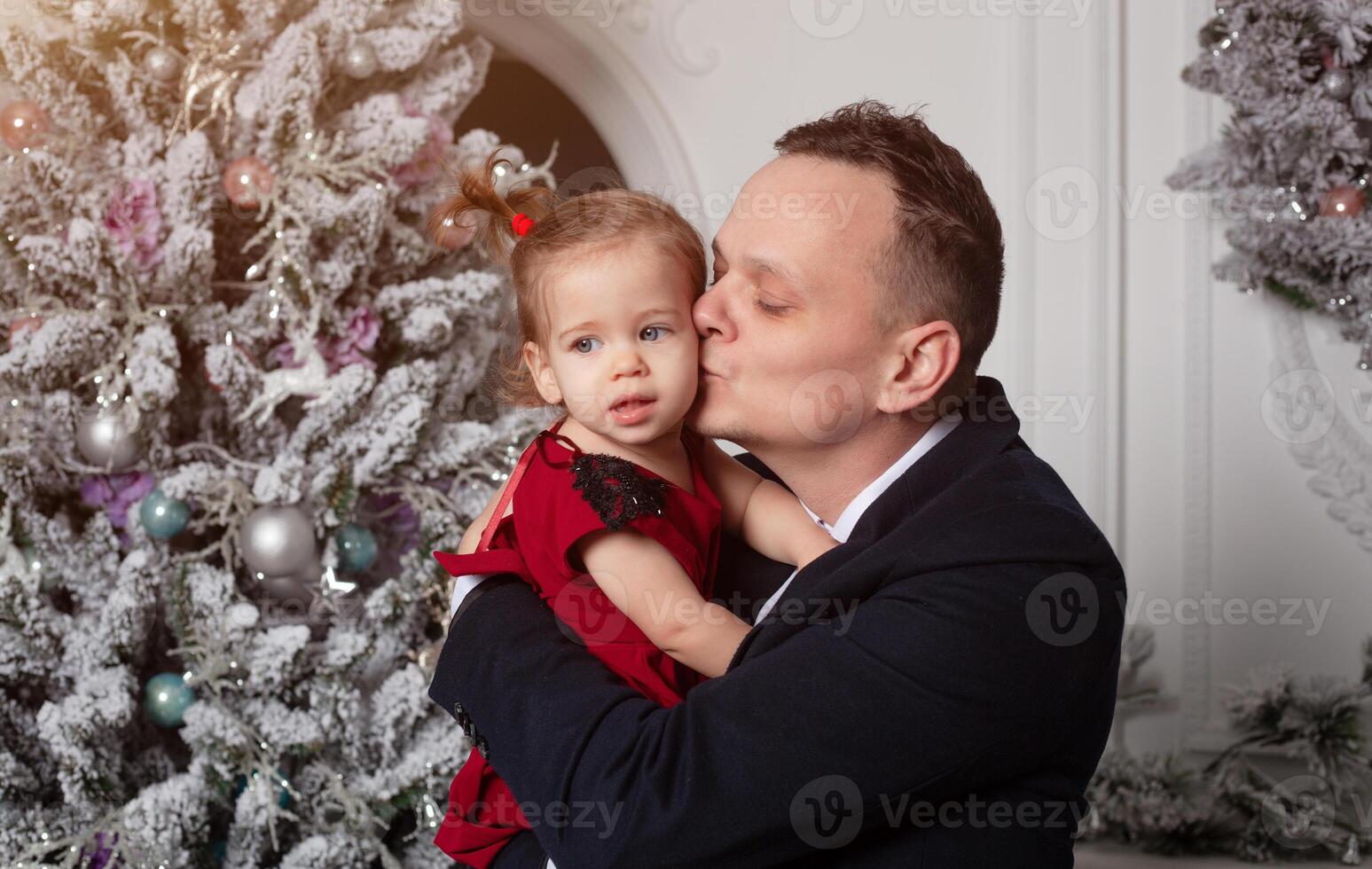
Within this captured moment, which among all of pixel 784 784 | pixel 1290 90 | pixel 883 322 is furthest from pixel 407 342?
pixel 1290 90

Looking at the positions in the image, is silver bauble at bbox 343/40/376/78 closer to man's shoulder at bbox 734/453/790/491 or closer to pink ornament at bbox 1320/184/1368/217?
man's shoulder at bbox 734/453/790/491

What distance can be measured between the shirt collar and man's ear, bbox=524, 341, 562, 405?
41 centimetres

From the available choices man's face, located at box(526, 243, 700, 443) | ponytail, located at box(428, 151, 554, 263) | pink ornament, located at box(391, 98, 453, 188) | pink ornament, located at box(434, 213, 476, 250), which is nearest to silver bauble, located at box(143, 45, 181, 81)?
pink ornament, located at box(391, 98, 453, 188)

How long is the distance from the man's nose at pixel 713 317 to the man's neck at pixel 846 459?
0.53ft

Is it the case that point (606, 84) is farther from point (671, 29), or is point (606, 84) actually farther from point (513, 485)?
point (513, 485)

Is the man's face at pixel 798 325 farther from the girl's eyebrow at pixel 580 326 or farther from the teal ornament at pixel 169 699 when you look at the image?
the teal ornament at pixel 169 699

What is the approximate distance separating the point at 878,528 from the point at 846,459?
0.21 metres

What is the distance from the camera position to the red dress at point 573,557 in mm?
1481

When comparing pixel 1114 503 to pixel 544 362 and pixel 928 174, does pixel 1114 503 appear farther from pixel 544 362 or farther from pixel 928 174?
pixel 544 362

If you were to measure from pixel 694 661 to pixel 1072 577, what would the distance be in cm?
42

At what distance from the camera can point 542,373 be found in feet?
5.52

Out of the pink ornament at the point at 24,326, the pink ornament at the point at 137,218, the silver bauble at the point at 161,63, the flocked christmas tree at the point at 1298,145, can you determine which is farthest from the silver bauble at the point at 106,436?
the flocked christmas tree at the point at 1298,145

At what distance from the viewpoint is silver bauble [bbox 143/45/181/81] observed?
2357 millimetres

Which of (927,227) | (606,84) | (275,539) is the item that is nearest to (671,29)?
(606,84)
